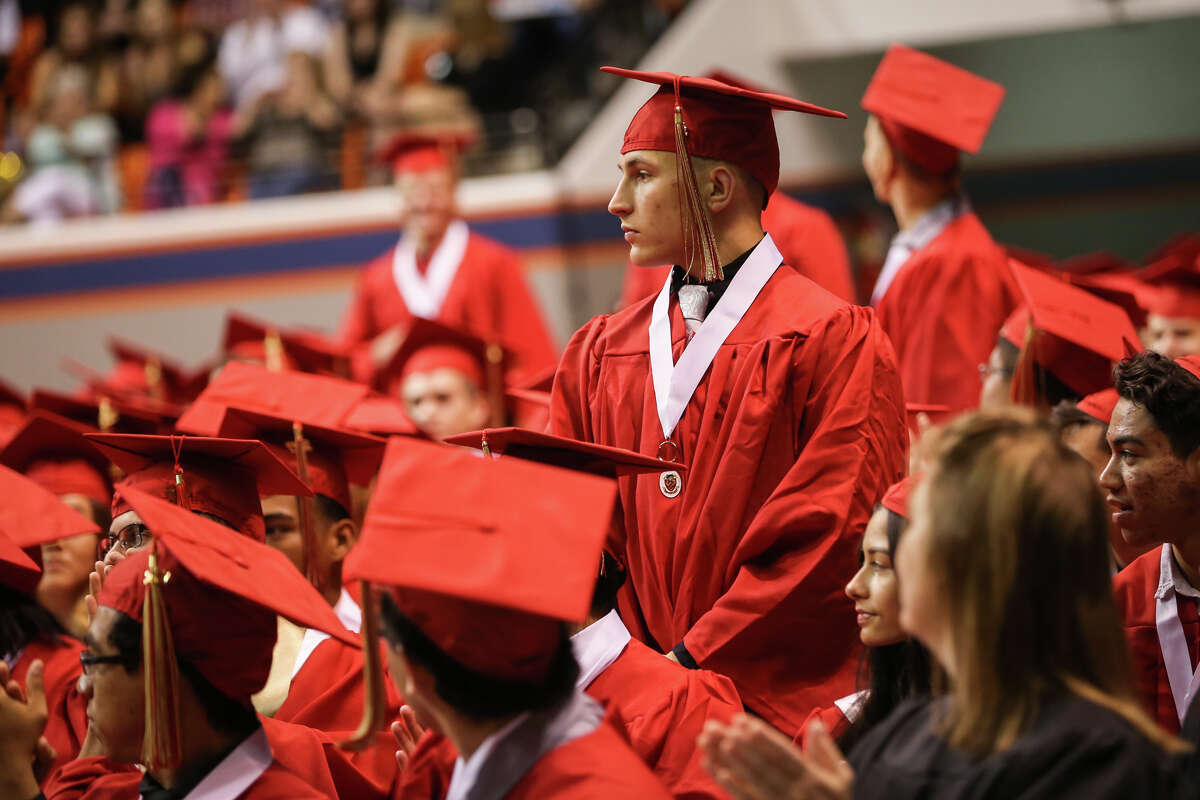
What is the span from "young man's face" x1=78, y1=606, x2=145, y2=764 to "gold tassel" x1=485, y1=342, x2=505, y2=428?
351 cm

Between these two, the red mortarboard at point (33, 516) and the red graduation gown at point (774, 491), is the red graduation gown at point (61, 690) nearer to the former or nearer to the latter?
the red mortarboard at point (33, 516)

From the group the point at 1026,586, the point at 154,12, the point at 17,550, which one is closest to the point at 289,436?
the point at 17,550

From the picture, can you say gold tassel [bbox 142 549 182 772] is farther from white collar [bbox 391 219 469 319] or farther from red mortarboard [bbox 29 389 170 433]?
white collar [bbox 391 219 469 319]

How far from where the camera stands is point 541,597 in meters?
2.17

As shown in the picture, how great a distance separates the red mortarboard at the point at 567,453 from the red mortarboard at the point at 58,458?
1885 mm

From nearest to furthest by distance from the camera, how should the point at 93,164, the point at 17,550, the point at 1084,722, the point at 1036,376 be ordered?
the point at 1084,722 → the point at 17,550 → the point at 1036,376 → the point at 93,164

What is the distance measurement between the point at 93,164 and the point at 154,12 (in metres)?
1.53

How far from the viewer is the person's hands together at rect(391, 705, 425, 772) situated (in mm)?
2764

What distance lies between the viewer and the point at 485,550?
87.5 inches

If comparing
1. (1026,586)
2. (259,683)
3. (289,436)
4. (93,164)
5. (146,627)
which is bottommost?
(93,164)

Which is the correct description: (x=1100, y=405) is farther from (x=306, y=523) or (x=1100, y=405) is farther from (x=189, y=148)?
(x=189, y=148)

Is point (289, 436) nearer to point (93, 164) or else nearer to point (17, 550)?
point (17, 550)

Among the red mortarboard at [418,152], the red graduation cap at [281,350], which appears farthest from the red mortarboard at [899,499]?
the red mortarboard at [418,152]

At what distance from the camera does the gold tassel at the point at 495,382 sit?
6.01m
